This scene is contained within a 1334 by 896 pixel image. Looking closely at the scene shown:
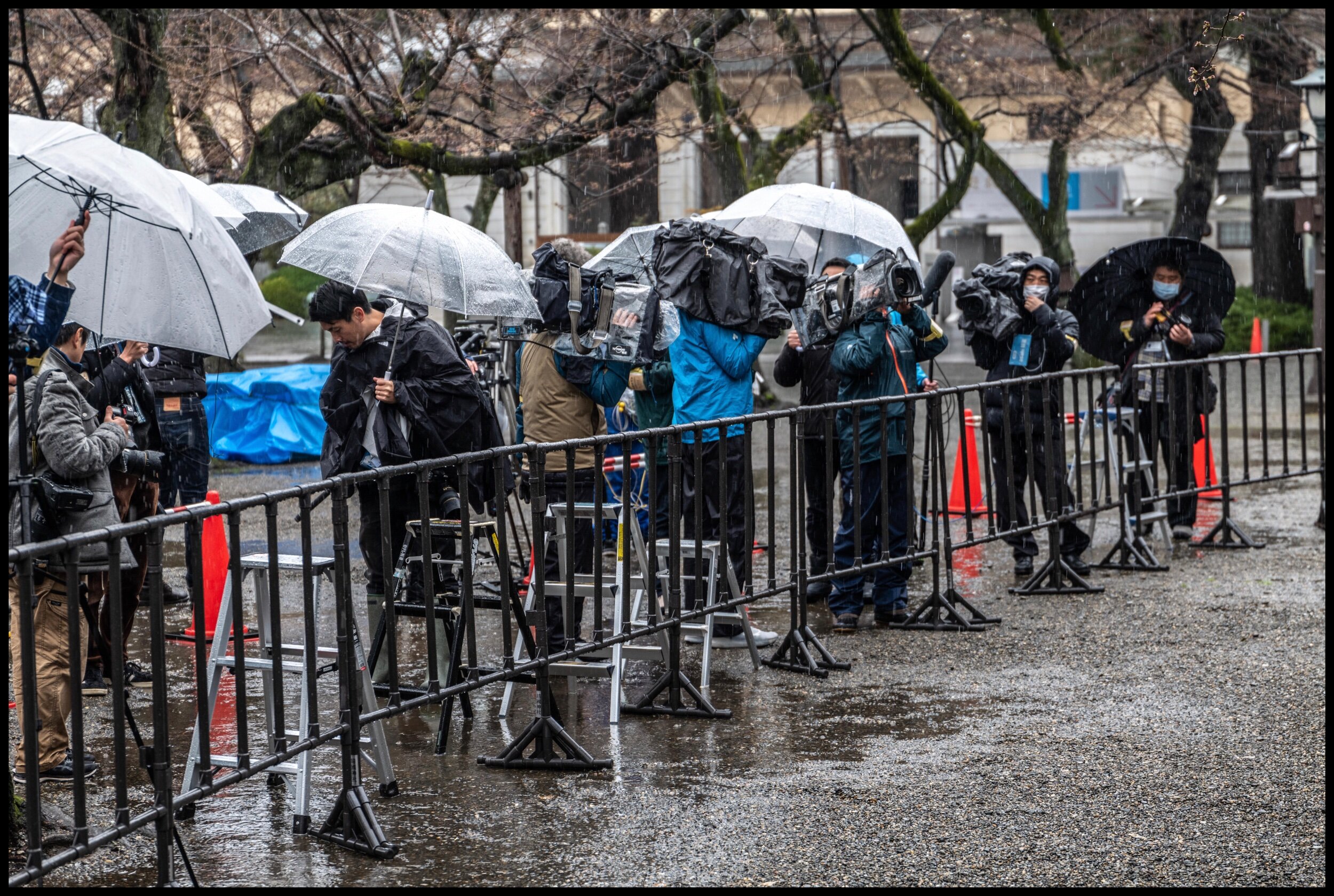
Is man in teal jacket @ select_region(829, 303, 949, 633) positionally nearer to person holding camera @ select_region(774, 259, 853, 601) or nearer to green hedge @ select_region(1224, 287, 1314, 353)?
person holding camera @ select_region(774, 259, 853, 601)

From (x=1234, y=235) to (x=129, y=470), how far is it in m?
39.0

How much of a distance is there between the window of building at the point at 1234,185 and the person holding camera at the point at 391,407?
37905mm

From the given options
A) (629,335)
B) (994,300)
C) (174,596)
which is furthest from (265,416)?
(629,335)

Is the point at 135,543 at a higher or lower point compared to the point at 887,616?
higher

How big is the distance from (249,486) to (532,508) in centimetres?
897

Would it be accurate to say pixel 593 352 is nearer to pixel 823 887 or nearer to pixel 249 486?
pixel 823 887

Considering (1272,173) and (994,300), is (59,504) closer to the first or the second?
(994,300)

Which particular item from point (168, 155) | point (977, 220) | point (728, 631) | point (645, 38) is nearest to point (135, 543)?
point (728, 631)

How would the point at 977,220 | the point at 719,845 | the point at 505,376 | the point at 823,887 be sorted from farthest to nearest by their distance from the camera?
the point at 977,220
the point at 505,376
the point at 719,845
the point at 823,887

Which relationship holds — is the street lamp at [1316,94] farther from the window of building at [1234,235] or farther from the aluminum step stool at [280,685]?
the window of building at [1234,235]

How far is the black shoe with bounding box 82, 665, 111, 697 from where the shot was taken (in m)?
7.17

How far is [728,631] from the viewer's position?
8234 mm

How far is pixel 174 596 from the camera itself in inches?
368

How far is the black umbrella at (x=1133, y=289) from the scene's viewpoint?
10.8m
